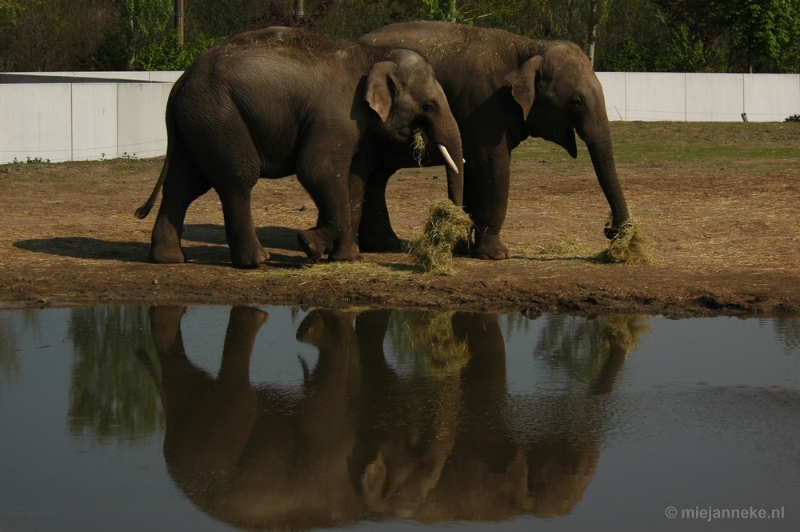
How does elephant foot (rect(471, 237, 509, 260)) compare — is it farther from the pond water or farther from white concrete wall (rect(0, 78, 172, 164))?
white concrete wall (rect(0, 78, 172, 164))

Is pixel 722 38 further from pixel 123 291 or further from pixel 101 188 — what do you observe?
pixel 123 291

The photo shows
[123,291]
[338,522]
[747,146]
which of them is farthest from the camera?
[747,146]

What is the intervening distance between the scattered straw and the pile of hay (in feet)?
1.83

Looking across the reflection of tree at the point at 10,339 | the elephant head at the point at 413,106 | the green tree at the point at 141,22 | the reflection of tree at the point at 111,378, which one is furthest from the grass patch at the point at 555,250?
the green tree at the point at 141,22

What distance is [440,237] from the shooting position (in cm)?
1187

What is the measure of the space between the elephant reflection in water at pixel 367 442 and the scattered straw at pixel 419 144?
3191mm

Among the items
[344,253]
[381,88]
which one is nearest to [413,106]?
[381,88]

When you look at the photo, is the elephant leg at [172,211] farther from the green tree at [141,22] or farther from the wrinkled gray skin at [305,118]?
the green tree at [141,22]

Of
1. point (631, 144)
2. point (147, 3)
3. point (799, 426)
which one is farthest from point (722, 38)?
point (799, 426)

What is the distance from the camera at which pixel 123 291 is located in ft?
37.3

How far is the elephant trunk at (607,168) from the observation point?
12609mm

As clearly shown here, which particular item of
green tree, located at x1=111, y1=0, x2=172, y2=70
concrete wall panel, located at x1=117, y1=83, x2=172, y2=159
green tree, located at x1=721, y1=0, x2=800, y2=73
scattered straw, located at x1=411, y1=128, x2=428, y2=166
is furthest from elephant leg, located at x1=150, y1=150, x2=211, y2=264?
green tree, located at x1=721, y1=0, x2=800, y2=73

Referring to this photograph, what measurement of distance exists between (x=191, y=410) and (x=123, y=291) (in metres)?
3.86

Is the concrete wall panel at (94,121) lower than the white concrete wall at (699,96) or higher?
lower
